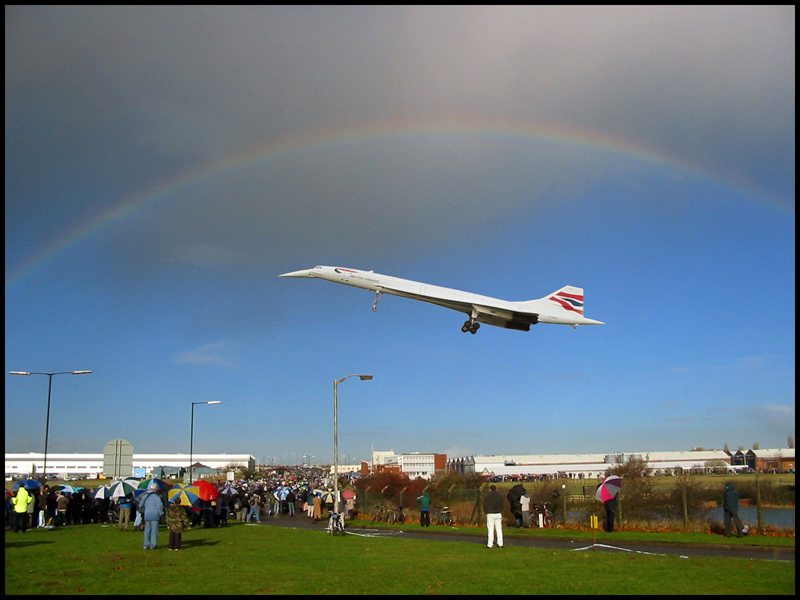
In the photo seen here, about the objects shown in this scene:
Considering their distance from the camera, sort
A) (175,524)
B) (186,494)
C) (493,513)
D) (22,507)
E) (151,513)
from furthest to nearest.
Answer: (22,507) < (186,494) < (493,513) < (175,524) < (151,513)

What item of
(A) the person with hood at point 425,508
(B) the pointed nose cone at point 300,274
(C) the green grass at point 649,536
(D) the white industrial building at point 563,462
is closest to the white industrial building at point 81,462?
(D) the white industrial building at point 563,462

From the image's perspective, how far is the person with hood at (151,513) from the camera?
1845 centimetres

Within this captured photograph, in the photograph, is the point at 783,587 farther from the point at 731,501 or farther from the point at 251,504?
the point at 251,504

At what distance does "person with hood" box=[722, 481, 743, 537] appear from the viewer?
19859mm

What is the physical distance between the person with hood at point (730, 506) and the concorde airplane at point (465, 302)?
18.4m

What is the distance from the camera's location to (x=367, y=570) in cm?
1444

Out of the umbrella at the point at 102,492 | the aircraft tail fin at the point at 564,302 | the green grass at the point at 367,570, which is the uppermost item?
the aircraft tail fin at the point at 564,302

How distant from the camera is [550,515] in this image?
27734 mm

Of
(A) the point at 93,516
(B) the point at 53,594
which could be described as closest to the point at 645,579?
(B) the point at 53,594

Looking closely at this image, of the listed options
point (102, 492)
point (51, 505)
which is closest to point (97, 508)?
point (51, 505)

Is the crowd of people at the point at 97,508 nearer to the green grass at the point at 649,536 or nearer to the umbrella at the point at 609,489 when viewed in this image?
the green grass at the point at 649,536

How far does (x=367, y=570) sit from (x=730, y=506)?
38.0 ft

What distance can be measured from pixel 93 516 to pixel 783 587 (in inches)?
1187

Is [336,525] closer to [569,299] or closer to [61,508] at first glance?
[61,508]
